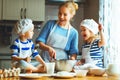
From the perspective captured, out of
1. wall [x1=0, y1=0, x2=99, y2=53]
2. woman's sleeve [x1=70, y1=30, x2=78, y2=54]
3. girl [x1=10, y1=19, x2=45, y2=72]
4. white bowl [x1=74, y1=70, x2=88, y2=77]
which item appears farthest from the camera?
wall [x1=0, y1=0, x2=99, y2=53]

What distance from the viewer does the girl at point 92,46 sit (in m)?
1.88

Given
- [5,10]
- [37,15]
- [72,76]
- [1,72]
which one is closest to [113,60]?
[37,15]

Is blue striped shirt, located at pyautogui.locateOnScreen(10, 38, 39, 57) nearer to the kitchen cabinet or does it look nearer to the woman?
the woman

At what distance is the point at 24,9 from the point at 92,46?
6.24 ft

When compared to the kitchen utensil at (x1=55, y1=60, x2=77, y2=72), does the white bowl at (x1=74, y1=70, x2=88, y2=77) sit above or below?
below

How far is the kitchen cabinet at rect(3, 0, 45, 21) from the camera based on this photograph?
356cm

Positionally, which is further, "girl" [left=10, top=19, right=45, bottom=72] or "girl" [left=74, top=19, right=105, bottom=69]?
"girl" [left=74, top=19, right=105, bottom=69]

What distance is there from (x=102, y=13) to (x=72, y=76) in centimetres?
212

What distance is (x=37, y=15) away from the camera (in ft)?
12.0

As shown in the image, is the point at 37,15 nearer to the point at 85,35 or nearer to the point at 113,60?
the point at 113,60

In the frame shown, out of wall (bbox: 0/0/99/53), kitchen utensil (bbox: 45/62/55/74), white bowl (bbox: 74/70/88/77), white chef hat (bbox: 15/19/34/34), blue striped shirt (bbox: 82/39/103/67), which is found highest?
wall (bbox: 0/0/99/53)

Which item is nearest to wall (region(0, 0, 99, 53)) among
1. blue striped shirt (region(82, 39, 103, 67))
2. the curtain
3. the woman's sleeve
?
the curtain

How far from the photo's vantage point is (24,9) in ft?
11.9

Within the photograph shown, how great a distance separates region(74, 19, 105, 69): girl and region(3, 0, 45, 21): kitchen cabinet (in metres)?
1.71
